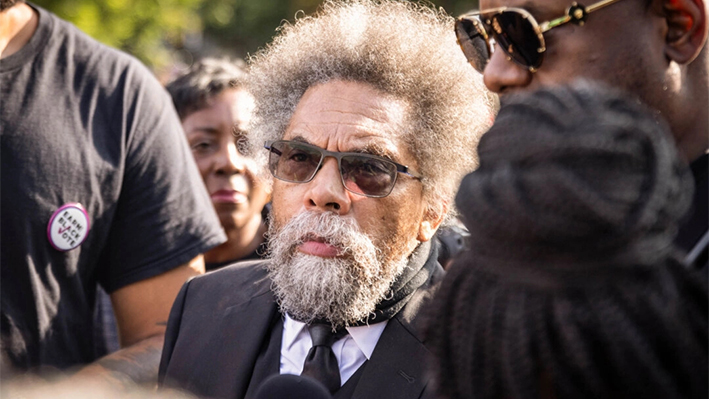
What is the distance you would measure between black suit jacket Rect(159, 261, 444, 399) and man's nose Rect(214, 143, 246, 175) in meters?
1.68

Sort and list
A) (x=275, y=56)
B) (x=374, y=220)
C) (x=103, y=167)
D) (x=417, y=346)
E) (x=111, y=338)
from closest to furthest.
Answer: (x=417, y=346) → (x=374, y=220) → (x=103, y=167) → (x=275, y=56) → (x=111, y=338)

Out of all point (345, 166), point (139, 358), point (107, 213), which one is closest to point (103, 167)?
point (107, 213)

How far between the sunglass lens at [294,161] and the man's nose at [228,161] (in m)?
1.83

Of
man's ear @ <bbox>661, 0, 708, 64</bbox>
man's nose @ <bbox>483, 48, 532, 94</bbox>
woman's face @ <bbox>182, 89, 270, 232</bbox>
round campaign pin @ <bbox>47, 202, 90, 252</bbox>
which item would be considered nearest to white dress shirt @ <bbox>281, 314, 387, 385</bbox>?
round campaign pin @ <bbox>47, 202, 90, 252</bbox>

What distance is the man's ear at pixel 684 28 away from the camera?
5.49 feet

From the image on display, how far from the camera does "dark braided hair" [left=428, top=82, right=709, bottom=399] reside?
3.78 feet

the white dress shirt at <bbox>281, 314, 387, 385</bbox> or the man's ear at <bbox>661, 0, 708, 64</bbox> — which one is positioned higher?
the man's ear at <bbox>661, 0, 708, 64</bbox>

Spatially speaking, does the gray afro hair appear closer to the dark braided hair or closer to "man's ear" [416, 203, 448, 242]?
"man's ear" [416, 203, 448, 242]

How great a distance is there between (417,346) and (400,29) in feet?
4.40

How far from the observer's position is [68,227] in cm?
291

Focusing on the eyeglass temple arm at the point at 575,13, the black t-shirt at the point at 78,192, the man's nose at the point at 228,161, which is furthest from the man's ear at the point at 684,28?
the man's nose at the point at 228,161

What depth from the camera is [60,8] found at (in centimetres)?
737

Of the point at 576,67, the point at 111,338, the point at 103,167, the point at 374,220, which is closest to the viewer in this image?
the point at 576,67

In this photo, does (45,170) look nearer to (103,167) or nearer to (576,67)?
(103,167)
